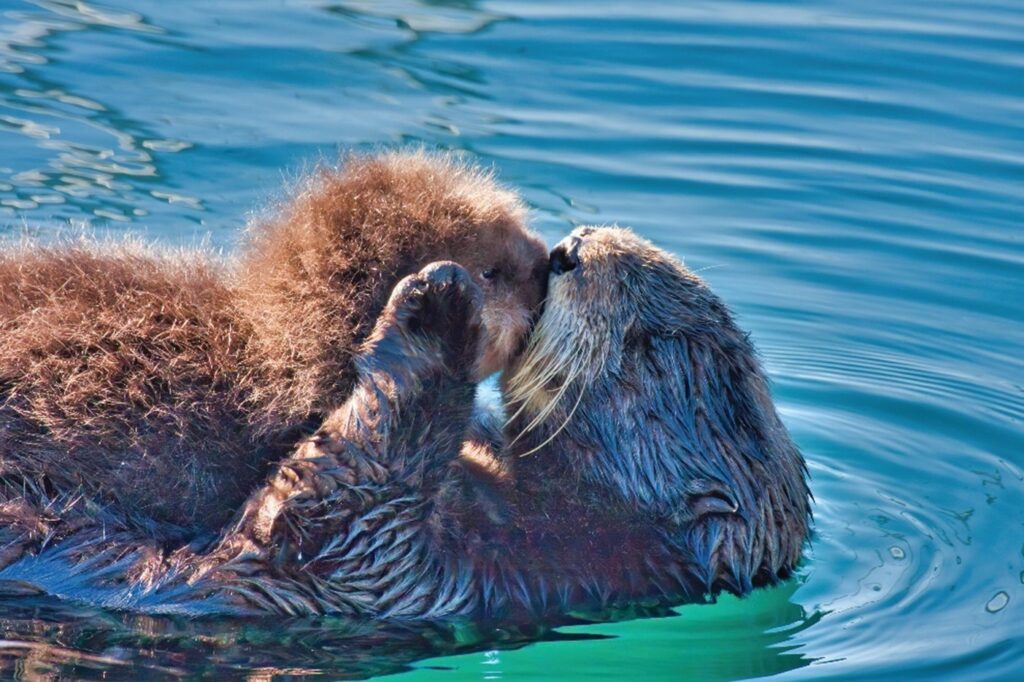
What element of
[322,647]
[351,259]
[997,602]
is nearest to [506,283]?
[351,259]

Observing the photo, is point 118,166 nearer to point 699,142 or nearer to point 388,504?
point 699,142

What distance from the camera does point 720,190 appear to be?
26.2ft

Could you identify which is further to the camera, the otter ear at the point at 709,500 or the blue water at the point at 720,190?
the otter ear at the point at 709,500

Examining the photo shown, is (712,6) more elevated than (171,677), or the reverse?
(712,6)

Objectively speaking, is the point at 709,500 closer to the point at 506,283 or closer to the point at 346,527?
the point at 506,283

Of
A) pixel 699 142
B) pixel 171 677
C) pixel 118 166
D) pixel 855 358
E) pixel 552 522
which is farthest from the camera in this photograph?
pixel 699 142

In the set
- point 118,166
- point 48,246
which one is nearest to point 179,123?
point 118,166

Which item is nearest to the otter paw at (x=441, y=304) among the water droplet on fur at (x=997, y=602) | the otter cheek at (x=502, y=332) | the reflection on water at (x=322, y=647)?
the otter cheek at (x=502, y=332)

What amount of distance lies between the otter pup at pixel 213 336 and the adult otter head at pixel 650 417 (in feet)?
0.82

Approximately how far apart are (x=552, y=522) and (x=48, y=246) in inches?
69.5

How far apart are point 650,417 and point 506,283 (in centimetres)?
61

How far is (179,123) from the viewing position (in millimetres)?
8109

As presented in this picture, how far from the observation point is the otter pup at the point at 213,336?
4250 millimetres

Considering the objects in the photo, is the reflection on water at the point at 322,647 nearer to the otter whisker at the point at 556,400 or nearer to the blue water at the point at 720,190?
the blue water at the point at 720,190
